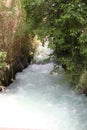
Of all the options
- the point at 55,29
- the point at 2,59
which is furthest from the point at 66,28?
the point at 2,59

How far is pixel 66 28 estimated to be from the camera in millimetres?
5684

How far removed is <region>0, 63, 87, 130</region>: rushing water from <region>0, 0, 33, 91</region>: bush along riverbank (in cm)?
25

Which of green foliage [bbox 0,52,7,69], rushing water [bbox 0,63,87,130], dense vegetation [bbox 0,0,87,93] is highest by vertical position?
dense vegetation [bbox 0,0,87,93]

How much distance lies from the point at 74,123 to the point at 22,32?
86.1 inches

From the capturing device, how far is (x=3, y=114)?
5.34m

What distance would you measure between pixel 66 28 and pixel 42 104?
4.29 ft

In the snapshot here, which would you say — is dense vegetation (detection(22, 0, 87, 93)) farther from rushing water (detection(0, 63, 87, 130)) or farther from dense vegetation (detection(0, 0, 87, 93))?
rushing water (detection(0, 63, 87, 130))

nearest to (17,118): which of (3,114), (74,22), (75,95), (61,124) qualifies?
(3,114)

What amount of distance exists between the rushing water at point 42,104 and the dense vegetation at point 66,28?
15.2 inches

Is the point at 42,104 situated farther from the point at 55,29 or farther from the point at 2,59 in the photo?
the point at 55,29

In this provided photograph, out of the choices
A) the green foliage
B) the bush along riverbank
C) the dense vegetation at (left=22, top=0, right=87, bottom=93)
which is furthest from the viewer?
the bush along riverbank

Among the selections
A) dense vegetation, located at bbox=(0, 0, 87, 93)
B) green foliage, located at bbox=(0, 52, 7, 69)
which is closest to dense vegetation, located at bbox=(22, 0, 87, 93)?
dense vegetation, located at bbox=(0, 0, 87, 93)

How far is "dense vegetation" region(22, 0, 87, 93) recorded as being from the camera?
212 inches

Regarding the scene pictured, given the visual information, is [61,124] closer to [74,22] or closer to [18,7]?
[74,22]
